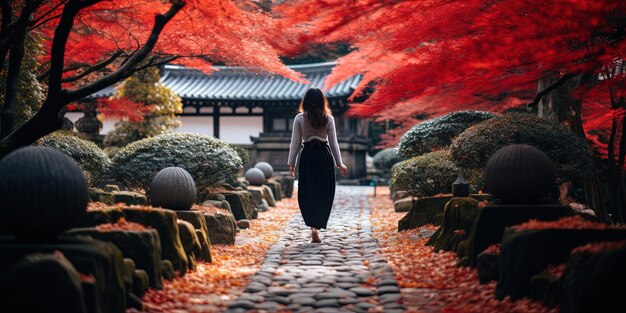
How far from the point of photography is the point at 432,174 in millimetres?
12492

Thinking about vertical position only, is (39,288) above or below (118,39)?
below

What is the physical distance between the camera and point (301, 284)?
262 inches

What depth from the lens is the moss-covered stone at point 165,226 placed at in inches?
268

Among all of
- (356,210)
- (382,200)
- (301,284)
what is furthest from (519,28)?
(382,200)

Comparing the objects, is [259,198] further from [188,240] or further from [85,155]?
[188,240]

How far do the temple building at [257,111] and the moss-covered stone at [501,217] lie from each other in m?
24.7

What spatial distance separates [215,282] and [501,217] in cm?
315

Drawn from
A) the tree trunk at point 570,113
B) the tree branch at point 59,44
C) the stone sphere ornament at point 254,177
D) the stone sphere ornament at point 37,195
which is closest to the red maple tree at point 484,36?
the tree trunk at point 570,113

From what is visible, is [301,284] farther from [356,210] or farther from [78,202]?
[356,210]

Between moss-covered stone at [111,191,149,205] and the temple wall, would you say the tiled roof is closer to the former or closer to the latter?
the temple wall

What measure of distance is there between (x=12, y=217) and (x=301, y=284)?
9.46ft

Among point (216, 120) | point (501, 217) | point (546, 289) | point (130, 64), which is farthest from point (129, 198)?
point (216, 120)

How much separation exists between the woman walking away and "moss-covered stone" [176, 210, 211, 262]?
1.70 m

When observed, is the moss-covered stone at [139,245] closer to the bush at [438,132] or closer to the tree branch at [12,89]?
the tree branch at [12,89]
